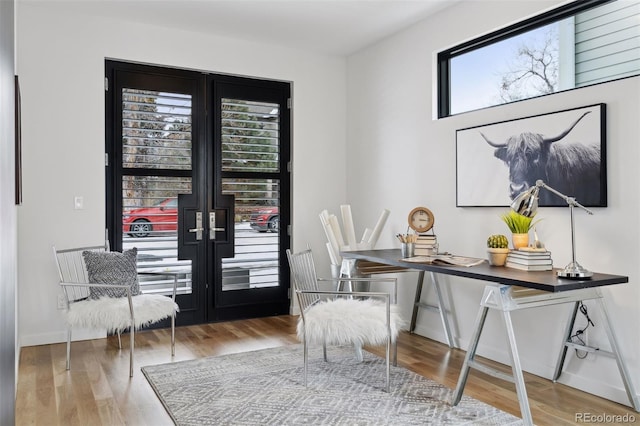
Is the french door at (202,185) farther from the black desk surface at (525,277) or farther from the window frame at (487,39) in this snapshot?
the black desk surface at (525,277)

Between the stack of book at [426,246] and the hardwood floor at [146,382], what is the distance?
2.49ft

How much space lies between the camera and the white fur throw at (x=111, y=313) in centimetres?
325

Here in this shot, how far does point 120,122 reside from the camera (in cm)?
424

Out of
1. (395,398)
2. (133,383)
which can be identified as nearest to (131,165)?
(133,383)

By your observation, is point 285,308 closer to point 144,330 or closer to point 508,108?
point 144,330

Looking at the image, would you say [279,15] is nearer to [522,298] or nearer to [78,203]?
[78,203]

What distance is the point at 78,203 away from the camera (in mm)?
4035

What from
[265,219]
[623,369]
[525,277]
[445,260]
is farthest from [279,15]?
[623,369]

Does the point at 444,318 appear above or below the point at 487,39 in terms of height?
below

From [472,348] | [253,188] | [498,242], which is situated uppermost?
[253,188]

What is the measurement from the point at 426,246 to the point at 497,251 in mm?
652

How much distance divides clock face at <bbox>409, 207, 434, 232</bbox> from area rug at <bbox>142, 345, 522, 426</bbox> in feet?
3.24

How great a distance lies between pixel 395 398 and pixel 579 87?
2131 millimetres

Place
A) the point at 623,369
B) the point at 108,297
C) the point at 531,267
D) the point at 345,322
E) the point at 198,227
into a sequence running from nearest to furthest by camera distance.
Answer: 1. the point at 623,369
2. the point at 531,267
3. the point at 345,322
4. the point at 108,297
5. the point at 198,227
